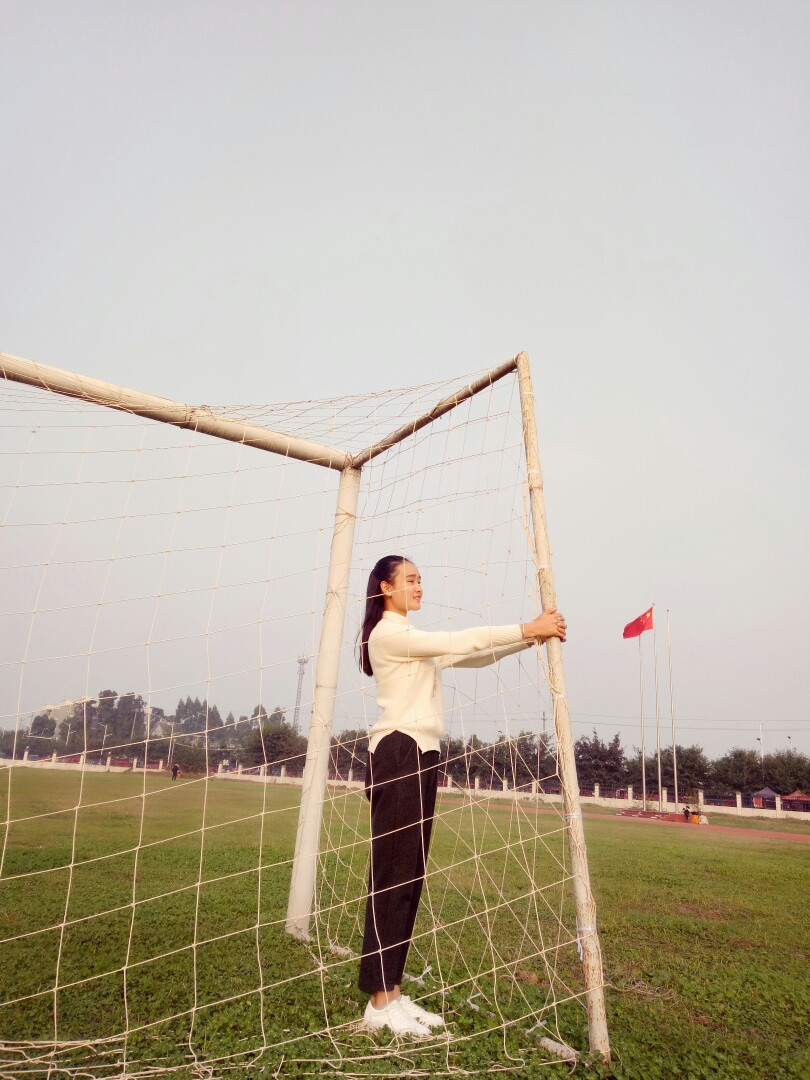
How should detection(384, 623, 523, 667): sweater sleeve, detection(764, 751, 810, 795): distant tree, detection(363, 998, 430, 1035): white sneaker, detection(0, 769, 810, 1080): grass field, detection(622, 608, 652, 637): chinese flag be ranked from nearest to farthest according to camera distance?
1. detection(0, 769, 810, 1080): grass field
2. detection(363, 998, 430, 1035): white sneaker
3. detection(384, 623, 523, 667): sweater sleeve
4. detection(622, 608, 652, 637): chinese flag
5. detection(764, 751, 810, 795): distant tree

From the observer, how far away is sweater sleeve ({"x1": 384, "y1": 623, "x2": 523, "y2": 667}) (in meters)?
2.42

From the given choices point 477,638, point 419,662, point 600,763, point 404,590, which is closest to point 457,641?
point 477,638

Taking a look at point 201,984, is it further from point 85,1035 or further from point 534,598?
point 534,598

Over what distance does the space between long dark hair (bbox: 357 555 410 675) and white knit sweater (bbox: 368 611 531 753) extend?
0.31 ft

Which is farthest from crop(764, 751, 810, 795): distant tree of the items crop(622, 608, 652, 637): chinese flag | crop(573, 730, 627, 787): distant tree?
crop(622, 608, 652, 637): chinese flag

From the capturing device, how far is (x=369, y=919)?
7.80 feet

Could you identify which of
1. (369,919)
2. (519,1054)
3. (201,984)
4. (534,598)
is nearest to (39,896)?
(201,984)

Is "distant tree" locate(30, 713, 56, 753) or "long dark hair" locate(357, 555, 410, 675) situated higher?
"long dark hair" locate(357, 555, 410, 675)

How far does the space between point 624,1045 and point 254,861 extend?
4.65m

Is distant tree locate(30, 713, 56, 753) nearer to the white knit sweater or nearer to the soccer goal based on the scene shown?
the soccer goal

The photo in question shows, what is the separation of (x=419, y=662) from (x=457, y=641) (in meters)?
0.20

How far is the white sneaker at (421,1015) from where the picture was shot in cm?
229

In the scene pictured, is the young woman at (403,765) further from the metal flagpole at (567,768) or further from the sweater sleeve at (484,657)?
the metal flagpole at (567,768)

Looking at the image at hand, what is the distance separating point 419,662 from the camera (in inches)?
99.8
